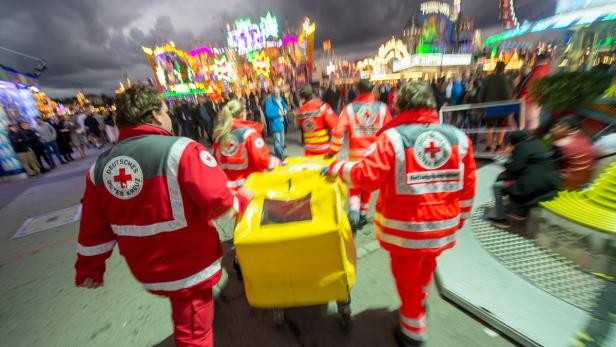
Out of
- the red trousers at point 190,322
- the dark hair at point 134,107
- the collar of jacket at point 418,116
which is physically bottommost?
the red trousers at point 190,322

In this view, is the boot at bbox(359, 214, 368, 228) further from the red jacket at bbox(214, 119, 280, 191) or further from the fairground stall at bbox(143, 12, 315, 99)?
the fairground stall at bbox(143, 12, 315, 99)

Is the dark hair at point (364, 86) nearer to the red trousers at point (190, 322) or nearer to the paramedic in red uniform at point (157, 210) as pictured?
the paramedic in red uniform at point (157, 210)

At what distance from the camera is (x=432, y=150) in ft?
5.33

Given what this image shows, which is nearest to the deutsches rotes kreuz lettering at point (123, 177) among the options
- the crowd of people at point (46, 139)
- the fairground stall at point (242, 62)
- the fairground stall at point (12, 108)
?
the crowd of people at point (46, 139)

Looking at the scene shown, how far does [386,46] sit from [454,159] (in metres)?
60.2

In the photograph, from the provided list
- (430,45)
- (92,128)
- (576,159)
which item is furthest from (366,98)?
(430,45)

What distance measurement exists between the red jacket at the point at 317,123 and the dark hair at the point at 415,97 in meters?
2.40

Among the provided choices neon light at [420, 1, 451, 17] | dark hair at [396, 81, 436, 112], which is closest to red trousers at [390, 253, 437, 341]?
dark hair at [396, 81, 436, 112]

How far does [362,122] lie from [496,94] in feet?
14.7

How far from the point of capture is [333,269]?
1600mm

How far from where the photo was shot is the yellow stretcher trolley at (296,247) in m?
1.53

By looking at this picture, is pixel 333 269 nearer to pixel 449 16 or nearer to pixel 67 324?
pixel 67 324

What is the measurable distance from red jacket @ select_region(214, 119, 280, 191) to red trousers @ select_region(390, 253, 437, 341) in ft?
5.06

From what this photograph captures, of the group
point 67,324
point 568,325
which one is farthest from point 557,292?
point 67,324
